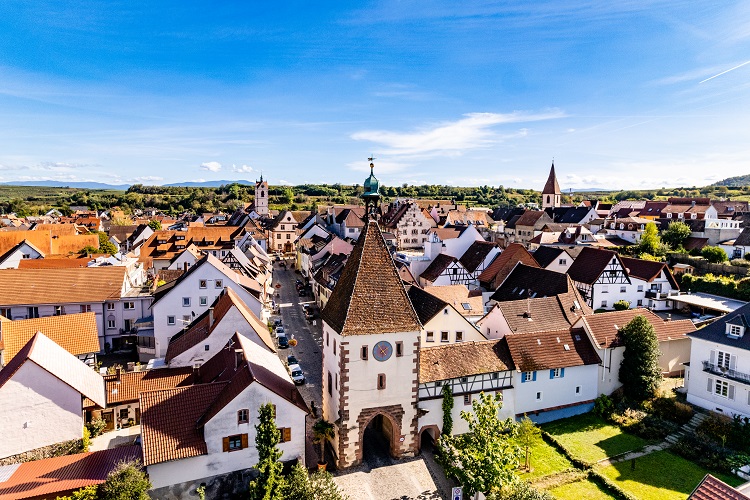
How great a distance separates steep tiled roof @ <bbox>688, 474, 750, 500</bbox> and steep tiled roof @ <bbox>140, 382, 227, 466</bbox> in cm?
2135

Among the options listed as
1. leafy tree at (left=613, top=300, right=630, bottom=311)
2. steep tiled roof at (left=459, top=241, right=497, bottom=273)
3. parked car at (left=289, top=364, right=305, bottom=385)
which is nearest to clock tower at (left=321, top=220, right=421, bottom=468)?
parked car at (left=289, top=364, right=305, bottom=385)

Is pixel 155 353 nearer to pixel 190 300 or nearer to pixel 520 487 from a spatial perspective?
pixel 190 300

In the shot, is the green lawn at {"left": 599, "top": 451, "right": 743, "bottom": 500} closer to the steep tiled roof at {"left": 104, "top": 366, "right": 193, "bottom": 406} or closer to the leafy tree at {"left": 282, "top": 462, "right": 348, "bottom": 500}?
the leafy tree at {"left": 282, "top": 462, "right": 348, "bottom": 500}

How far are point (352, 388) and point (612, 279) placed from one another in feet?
140

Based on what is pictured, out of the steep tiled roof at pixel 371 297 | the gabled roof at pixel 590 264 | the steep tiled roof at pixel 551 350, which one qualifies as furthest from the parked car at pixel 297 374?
the gabled roof at pixel 590 264

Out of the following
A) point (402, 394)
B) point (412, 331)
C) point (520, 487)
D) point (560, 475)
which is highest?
point (412, 331)

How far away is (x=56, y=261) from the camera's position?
56719 mm

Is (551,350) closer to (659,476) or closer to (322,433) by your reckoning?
(659,476)

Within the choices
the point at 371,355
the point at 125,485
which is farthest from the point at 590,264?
the point at 125,485

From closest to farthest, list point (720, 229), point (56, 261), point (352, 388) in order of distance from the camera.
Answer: point (352, 388), point (56, 261), point (720, 229)

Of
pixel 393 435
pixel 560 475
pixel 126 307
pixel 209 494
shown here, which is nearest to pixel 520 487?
pixel 560 475

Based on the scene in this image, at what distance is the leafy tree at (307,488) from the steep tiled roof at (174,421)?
16.1ft

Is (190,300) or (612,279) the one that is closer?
(190,300)

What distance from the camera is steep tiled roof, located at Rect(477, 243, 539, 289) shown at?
58.9 metres
